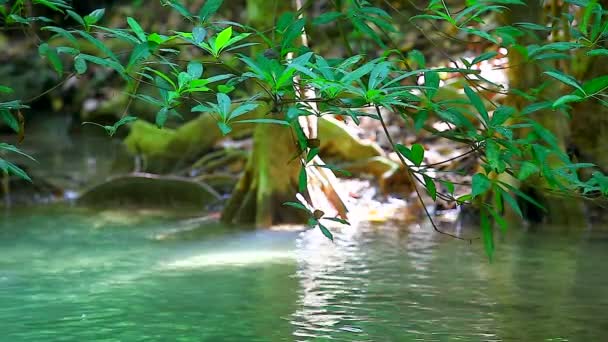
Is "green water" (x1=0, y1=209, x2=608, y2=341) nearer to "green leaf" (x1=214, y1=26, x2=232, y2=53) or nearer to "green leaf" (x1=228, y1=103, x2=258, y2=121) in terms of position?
"green leaf" (x1=228, y1=103, x2=258, y2=121)

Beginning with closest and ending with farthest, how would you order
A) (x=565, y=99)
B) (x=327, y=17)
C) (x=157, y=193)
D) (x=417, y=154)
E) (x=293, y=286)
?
1. (x=565, y=99)
2. (x=417, y=154)
3. (x=327, y=17)
4. (x=293, y=286)
5. (x=157, y=193)

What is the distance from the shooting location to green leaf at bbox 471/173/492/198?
288 cm

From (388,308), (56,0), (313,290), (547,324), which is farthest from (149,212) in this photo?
(56,0)

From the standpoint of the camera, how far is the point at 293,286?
606cm

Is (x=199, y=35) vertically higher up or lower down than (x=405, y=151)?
higher up

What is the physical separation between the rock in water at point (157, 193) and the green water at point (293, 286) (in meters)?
1.85

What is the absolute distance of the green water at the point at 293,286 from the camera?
15.9 feet

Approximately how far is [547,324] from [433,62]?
9.85 metres

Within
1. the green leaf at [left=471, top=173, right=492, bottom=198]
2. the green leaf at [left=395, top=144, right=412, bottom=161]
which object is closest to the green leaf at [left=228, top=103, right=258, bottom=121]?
the green leaf at [left=395, top=144, right=412, bottom=161]

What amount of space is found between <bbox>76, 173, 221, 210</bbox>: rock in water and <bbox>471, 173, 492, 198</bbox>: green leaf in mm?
7979

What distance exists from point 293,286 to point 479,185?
327cm

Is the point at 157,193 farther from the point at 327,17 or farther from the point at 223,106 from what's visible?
the point at 223,106

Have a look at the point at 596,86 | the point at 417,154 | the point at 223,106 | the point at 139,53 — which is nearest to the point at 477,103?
the point at 417,154

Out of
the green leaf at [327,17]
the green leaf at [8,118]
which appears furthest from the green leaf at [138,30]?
the green leaf at [327,17]
